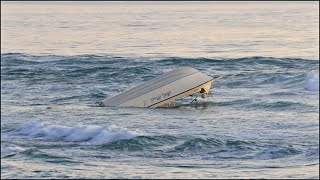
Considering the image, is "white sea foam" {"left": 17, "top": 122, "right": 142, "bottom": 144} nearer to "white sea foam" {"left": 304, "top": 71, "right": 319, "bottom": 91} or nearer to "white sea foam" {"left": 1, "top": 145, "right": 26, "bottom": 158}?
"white sea foam" {"left": 1, "top": 145, "right": 26, "bottom": 158}

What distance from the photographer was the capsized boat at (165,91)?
3288 cm

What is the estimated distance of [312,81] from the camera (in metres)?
36.8

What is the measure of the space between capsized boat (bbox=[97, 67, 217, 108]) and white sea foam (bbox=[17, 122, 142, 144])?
15.5 feet

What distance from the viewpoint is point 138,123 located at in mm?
29203

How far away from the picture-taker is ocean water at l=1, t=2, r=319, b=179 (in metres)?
22.8

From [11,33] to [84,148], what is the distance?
4052 cm

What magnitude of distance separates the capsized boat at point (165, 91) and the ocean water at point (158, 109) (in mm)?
580

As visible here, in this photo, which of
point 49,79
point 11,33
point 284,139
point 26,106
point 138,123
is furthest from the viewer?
point 11,33

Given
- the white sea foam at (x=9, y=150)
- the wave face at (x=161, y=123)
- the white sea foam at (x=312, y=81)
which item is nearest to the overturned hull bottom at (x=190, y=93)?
the wave face at (x=161, y=123)

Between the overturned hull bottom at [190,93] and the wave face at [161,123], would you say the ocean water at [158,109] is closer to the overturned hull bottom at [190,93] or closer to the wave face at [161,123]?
the wave face at [161,123]

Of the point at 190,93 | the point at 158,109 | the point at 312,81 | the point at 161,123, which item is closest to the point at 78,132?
the point at 161,123

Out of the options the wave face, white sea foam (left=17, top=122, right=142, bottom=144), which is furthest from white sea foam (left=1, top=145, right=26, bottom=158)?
white sea foam (left=17, top=122, right=142, bottom=144)

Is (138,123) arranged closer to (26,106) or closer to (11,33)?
(26,106)

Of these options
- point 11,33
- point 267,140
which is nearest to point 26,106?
point 267,140
